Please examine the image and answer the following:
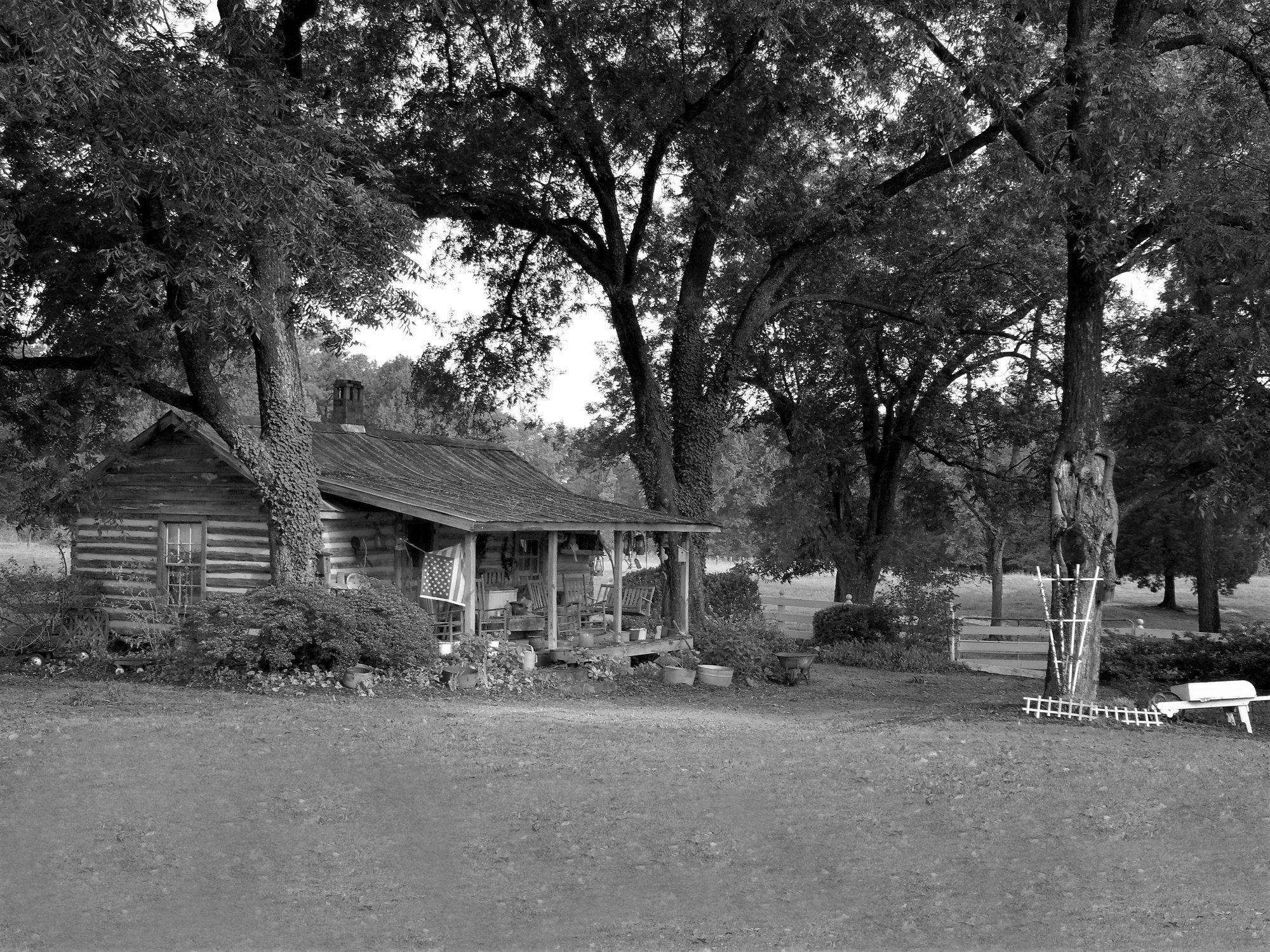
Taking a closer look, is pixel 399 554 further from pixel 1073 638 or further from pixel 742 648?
pixel 1073 638

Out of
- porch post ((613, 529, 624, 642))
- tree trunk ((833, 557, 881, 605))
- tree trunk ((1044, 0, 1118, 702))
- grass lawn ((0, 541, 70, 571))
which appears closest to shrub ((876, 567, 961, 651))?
tree trunk ((833, 557, 881, 605))

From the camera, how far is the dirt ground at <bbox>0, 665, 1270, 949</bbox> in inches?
265

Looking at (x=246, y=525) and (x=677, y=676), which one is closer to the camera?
(x=246, y=525)

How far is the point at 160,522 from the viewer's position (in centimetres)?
2016

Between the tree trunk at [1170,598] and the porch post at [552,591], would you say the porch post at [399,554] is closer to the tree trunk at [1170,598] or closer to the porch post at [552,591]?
the porch post at [552,591]

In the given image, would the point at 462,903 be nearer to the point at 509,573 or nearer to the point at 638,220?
the point at 509,573

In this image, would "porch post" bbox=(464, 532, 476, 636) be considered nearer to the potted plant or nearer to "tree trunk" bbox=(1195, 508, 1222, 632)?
the potted plant

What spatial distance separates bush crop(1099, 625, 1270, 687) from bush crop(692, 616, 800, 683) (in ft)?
19.6

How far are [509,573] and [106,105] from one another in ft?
36.3

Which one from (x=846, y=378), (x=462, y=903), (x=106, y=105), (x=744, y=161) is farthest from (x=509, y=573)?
(x=462, y=903)

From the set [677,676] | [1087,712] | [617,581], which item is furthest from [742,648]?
[1087,712]

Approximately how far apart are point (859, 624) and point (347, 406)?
13.5 metres

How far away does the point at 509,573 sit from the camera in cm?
2248

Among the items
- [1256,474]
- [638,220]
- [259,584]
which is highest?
[638,220]
